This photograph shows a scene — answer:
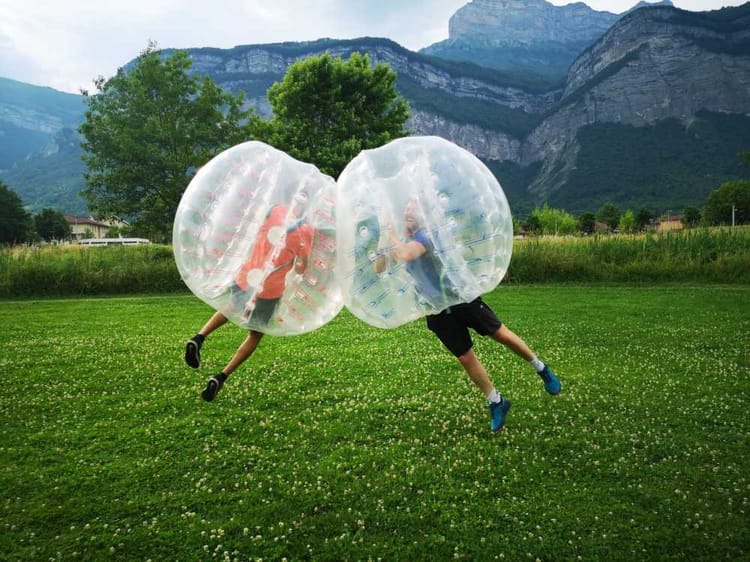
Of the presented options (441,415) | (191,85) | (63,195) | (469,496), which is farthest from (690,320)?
(63,195)

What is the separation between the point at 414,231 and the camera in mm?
4844

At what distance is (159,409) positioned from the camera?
22.2 feet

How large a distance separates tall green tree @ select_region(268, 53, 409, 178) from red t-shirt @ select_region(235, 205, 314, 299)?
3028 centimetres

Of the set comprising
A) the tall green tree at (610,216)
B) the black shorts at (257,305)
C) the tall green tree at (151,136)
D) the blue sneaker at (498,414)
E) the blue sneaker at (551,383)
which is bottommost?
the tall green tree at (610,216)

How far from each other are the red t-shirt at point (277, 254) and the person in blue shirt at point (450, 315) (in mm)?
979

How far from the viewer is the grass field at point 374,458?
3.88 metres

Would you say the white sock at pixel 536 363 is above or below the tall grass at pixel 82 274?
above

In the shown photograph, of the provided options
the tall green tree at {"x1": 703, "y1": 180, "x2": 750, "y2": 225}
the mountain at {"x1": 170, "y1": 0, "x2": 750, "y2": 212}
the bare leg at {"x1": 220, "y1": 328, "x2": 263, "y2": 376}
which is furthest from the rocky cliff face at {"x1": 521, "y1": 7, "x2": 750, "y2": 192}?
the bare leg at {"x1": 220, "y1": 328, "x2": 263, "y2": 376}

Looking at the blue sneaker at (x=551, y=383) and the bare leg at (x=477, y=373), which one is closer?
the bare leg at (x=477, y=373)

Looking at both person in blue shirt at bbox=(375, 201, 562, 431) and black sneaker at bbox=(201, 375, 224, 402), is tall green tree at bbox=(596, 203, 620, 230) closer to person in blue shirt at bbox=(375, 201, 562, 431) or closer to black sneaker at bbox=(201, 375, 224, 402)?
person in blue shirt at bbox=(375, 201, 562, 431)

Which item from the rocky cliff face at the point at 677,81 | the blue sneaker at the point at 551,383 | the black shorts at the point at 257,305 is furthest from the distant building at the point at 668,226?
the rocky cliff face at the point at 677,81

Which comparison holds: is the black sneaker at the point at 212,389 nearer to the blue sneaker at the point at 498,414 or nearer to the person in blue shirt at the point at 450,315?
the person in blue shirt at the point at 450,315

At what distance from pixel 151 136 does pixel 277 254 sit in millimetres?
42871

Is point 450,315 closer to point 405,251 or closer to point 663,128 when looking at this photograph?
point 405,251
